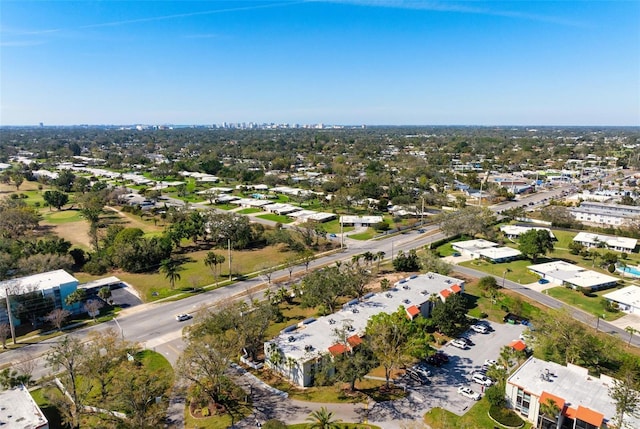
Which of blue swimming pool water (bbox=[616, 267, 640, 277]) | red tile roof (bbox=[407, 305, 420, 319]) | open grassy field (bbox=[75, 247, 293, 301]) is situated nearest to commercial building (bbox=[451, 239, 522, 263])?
blue swimming pool water (bbox=[616, 267, 640, 277])

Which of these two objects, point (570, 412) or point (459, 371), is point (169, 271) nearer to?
point (459, 371)

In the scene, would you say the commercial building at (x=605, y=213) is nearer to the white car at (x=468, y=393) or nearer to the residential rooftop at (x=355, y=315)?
the residential rooftop at (x=355, y=315)

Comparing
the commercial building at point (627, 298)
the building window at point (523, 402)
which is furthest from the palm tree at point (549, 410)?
the commercial building at point (627, 298)

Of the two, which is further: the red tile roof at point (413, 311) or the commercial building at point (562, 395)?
the red tile roof at point (413, 311)

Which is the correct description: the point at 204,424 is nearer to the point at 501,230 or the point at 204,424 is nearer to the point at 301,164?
the point at 501,230

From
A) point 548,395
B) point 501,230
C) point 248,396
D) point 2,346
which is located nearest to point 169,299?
point 2,346

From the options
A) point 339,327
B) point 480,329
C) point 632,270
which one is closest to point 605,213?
point 632,270

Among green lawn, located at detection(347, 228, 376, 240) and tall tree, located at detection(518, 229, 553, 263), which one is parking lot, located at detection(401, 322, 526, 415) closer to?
tall tree, located at detection(518, 229, 553, 263)

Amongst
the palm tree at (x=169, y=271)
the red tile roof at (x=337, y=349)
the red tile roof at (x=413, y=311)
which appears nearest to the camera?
the red tile roof at (x=337, y=349)

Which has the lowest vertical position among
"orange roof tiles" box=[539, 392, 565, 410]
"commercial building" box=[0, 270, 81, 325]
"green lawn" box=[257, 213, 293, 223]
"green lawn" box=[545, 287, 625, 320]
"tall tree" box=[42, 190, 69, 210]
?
"green lawn" box=[545, 287, 625, 320]
